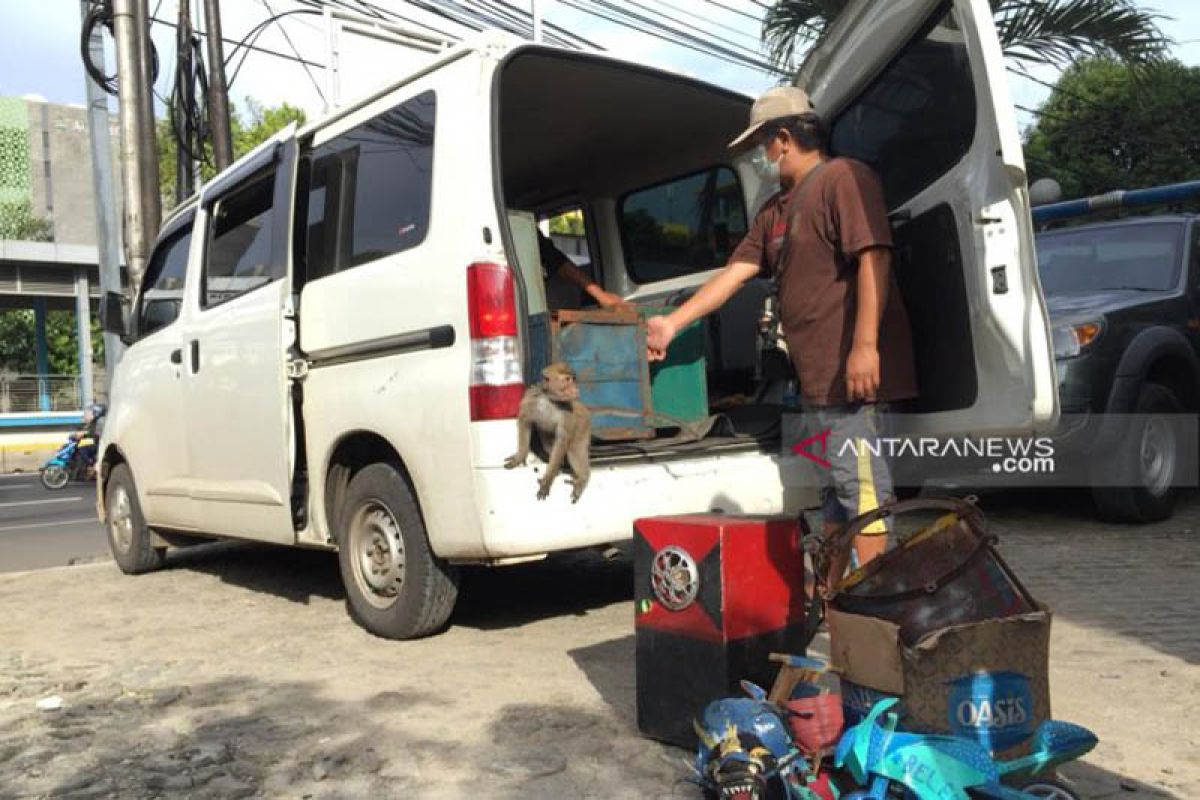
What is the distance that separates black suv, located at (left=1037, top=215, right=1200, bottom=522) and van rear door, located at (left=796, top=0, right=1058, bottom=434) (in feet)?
6.97

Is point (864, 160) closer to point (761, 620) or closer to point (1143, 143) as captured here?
point (761, 620)

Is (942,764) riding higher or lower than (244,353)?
lower

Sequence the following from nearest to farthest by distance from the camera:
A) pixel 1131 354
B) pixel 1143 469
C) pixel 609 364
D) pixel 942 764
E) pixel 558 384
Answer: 1. pixel 942 764
2. pixel 558 384
3. pixel 609 364
4. pixel 1131 354
5. pixel 1143 469

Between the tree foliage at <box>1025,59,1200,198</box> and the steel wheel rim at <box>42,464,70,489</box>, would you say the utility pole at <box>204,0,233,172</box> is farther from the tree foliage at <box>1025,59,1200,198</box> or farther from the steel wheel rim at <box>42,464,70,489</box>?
the tree foliage at <box>1025,59,1200,198</box>

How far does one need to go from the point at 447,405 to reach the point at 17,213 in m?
56.3

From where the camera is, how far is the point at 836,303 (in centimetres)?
321

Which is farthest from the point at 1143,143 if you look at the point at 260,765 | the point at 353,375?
the point at 260,765

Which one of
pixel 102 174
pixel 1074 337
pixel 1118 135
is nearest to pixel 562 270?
pixel 1074 337

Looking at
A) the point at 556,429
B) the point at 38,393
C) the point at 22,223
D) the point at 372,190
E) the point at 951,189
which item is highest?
the point at 22,223

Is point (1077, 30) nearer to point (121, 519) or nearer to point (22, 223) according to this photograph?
point (121, 519)

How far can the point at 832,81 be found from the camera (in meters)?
3.92

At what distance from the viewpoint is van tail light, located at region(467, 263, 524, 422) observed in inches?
136

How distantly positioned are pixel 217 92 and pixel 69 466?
28.6 ft

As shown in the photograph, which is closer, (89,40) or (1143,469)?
(1143,469)
